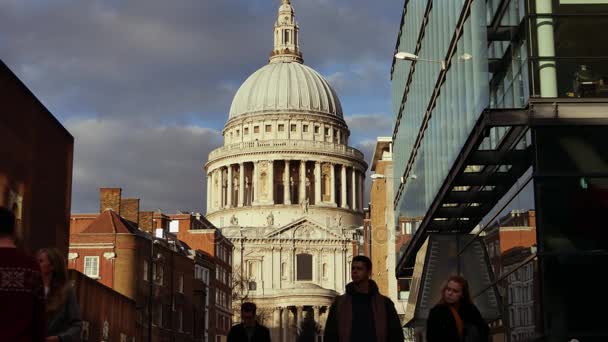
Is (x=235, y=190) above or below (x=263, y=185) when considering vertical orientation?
below

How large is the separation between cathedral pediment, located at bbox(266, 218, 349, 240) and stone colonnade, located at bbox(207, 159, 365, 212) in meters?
9.38

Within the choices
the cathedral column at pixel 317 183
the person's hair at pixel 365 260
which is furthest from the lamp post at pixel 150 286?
the cathedral column at pixel 317 183

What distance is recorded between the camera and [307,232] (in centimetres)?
15788

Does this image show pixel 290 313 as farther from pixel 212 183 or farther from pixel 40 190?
pixel 40 190

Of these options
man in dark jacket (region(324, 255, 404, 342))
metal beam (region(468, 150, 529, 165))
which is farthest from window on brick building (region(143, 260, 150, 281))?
man in dark jacket (region(324, 255, 404, 342))

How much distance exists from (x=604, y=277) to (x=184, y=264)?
2401 inches

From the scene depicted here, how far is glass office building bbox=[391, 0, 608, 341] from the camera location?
2023 cm

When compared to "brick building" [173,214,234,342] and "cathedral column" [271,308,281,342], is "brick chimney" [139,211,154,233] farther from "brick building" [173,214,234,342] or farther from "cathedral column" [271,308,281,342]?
"cathedral column" [271,308,281,342]

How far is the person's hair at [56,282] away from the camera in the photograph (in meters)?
9.88

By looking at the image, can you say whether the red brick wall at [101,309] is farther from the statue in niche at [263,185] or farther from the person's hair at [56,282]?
the statue in niche at [263,185]

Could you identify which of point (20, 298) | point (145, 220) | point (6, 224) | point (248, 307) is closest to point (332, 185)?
point (145, 220)

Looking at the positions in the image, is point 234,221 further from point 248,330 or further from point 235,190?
point 248,330

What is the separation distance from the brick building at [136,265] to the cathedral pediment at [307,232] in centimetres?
7654

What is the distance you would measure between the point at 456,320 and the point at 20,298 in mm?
4741
